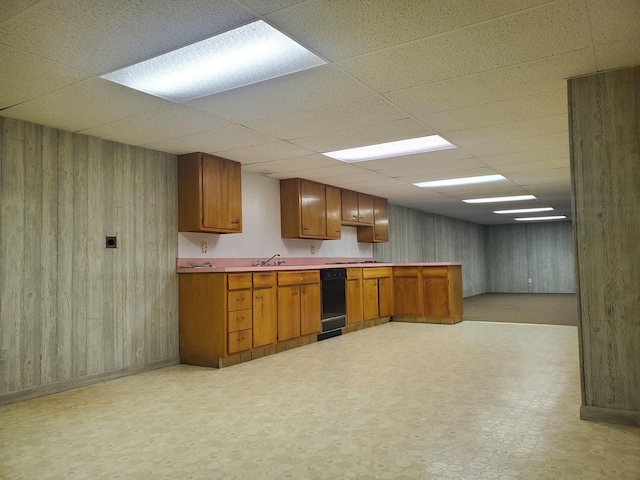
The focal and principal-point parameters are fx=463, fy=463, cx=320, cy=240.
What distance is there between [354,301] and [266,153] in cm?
287

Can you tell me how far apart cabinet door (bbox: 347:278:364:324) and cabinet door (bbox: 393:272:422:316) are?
1087 mm

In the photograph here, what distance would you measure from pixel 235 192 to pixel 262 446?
11.3ft

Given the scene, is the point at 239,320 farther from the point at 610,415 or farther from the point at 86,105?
the point at 610,415

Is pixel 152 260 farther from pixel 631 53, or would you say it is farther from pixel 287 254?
pixel 631 53

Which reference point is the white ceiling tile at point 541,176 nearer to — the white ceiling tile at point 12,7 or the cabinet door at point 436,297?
the cabinet door at point 436,297

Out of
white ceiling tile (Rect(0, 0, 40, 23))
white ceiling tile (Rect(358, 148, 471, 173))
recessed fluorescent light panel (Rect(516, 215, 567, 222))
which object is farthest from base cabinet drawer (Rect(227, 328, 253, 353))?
recessed fluorescent light panel (Rect(516, 215, 567, 222))

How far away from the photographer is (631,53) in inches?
105

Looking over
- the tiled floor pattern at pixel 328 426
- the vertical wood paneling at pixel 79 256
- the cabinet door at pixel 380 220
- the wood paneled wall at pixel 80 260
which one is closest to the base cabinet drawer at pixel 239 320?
the tiled floor pattern at pixel 328 426

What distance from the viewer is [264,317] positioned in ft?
16.9

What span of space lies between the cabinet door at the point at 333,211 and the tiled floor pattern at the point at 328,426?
115 inches

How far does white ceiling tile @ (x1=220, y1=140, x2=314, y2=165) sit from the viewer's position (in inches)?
186

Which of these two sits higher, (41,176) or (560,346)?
(41,176)

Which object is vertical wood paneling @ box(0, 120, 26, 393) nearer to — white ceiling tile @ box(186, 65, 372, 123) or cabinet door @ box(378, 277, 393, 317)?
white ceiling tile @ box(186, 65, 372, 123)

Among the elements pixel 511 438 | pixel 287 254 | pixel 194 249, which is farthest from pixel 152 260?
pixel 511 438
